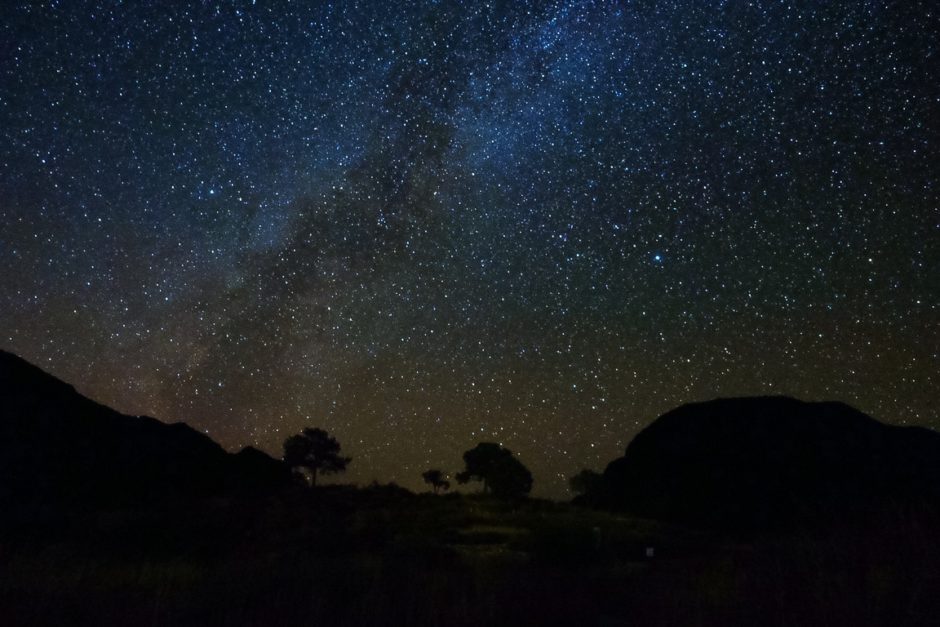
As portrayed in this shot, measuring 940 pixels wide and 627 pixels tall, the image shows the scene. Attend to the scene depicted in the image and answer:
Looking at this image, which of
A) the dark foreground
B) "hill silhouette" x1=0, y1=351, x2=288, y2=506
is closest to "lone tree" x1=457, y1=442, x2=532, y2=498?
"hill silhouette" x1=0, y1=351, x2=288, y2=506

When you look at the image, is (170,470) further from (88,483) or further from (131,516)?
(131,516)

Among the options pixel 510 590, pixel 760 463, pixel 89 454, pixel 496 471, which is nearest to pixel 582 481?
pixel 496 471

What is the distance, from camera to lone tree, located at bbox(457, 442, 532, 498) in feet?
198

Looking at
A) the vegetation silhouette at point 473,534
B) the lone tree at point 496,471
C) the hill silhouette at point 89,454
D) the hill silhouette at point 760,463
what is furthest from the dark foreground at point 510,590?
the lone tree at point 496,471

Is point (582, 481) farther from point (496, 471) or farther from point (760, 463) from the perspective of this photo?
point (760, 463)

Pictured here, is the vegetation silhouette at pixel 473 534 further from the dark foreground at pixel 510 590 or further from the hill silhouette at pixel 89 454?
the hill silhouette at pixel 89 454

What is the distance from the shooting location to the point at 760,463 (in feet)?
138

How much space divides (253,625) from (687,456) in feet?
139

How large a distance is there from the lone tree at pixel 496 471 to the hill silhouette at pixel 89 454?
54.2 ft

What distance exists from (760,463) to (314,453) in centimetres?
3481

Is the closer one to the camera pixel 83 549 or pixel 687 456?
pixel 83 549

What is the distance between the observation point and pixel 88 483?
3688cm

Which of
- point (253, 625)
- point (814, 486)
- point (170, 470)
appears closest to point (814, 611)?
point (253, 625)

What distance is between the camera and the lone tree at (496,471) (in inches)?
→ 2372
